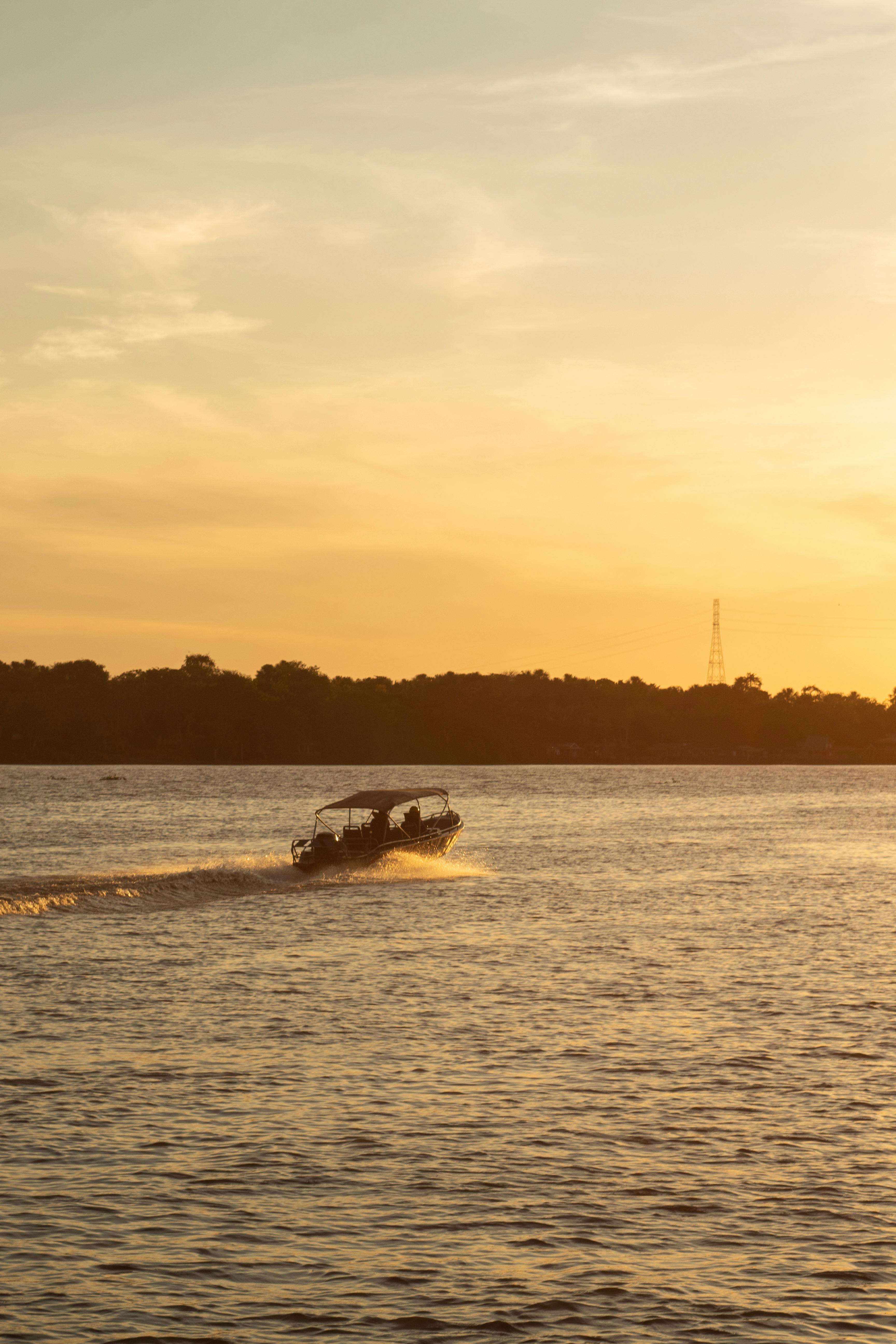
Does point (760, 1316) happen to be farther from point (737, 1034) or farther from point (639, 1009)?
point (639, 1009)

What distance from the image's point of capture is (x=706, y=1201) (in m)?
15.3

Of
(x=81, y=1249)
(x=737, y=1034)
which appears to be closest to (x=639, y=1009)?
(x=737, y=1034)

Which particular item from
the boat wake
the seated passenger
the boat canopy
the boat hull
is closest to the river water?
the boat wake

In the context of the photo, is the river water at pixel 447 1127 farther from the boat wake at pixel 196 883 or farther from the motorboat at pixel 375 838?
the motorboat at pixel 375 838

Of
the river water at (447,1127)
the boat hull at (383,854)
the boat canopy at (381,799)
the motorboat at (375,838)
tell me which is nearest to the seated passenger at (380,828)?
the motorboat at (375,838)

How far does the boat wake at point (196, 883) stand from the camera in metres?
45.6

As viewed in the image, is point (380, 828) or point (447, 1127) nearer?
point (447, 1127)

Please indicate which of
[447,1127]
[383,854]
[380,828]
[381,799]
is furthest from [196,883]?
[447,1127]

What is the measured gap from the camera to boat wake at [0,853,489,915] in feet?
150

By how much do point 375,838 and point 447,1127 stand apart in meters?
41.4

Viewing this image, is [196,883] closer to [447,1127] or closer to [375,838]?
[375,838]

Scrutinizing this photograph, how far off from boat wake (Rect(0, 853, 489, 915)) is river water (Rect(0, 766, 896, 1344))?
1752 millimetres

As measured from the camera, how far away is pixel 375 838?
59.4m

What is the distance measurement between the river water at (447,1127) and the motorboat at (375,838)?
42.7ft
